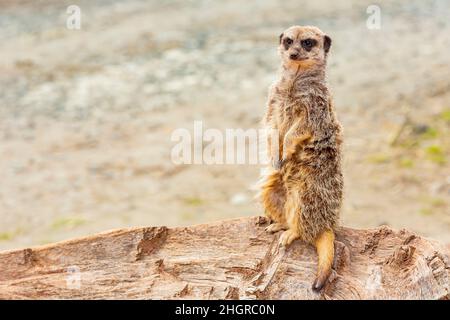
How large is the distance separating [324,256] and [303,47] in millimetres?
1066

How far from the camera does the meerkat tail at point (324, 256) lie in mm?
3145

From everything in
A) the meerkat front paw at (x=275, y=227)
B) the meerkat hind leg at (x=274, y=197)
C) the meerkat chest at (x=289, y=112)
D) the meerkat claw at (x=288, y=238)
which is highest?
the meerkat chest at (x=289, y=112)

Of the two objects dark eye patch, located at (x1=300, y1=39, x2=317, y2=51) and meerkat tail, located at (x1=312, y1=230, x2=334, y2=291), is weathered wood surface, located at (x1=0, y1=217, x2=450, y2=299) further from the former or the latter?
dark eye patch, located at (x1=300, y1=39, x2=317, y2=51)

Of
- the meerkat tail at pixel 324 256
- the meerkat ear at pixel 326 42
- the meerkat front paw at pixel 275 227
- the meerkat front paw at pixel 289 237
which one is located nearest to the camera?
the meerkat tail at pixel 324 256

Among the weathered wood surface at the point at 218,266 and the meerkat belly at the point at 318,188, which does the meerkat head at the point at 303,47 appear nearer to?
the meerkat belly at the point at 318,188

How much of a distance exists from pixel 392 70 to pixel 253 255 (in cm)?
728

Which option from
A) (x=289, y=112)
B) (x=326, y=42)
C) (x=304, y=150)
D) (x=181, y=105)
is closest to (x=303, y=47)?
(x=326, y=42)

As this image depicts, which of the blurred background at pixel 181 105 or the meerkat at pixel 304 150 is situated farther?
the blurred background at pixel 181 105

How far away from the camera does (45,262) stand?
3.40m

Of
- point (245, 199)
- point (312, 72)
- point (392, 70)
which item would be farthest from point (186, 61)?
point (312, 72)

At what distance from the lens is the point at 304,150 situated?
11.6 feet

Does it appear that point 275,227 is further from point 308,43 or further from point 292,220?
point 308,43

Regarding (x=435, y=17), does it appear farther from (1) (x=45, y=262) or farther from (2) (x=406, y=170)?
(1) (x=45, y=262)

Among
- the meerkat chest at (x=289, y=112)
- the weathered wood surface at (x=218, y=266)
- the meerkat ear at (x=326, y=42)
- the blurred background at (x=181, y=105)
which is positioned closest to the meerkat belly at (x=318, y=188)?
the weathered wood surface at (x=218, y=266)
